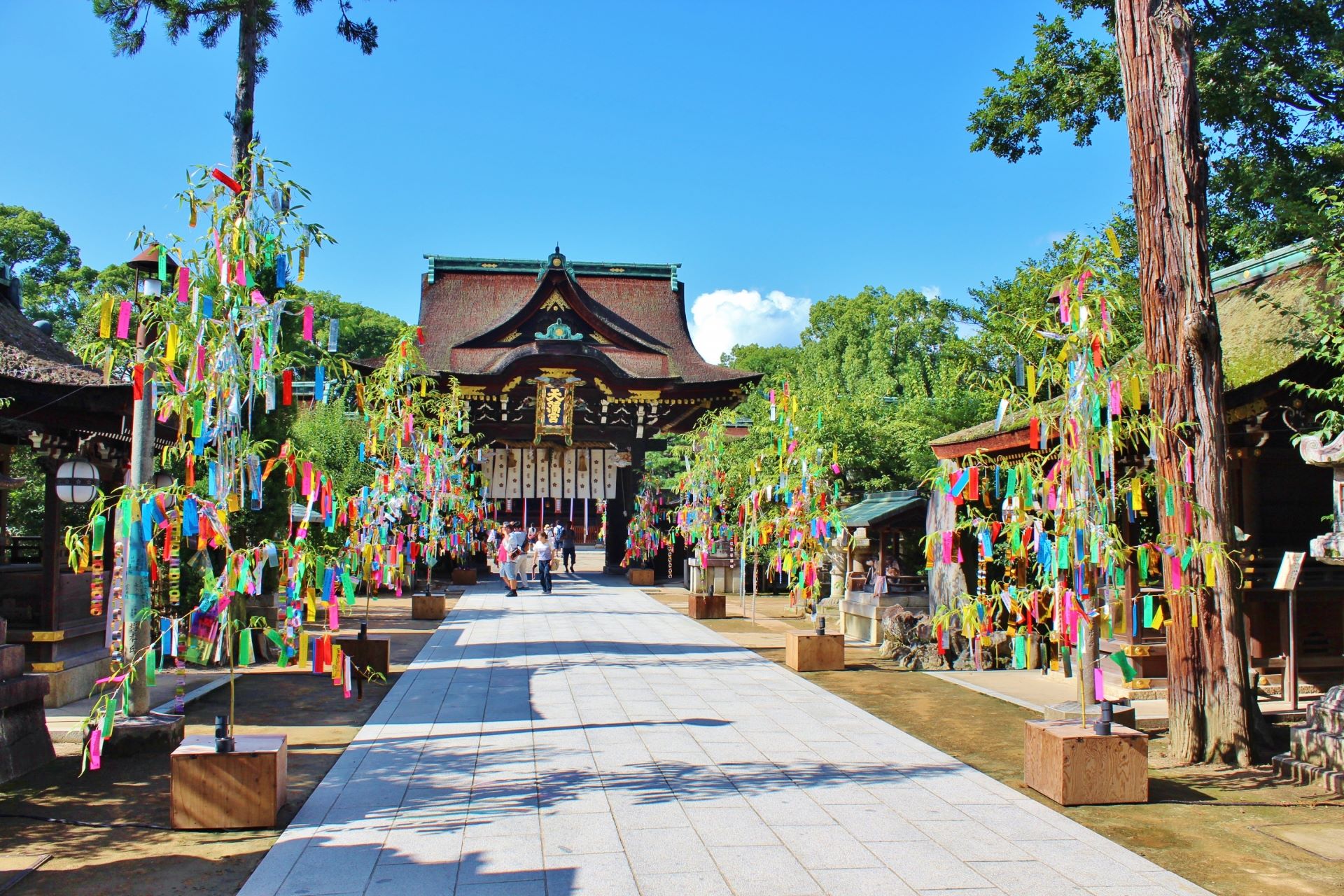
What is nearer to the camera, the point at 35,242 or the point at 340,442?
the point at 340,442

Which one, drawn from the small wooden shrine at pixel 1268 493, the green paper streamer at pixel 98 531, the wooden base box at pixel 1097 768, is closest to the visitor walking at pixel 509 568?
the small wooden shrine at pixel 1268 493

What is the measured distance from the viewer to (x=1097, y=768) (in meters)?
6.05

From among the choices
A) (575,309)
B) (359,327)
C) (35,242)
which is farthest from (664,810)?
(359,327)

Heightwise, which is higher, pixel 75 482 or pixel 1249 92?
pixel 1249 92

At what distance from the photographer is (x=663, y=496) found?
92.2 ft

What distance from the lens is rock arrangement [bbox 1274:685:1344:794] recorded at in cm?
637

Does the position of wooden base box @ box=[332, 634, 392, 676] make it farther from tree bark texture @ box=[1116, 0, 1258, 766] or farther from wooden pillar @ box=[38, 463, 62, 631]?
tree bark texture @ box=[1116, 0, 1258, 766]

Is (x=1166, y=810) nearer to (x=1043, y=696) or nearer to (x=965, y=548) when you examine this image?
(x=1043, y=696)

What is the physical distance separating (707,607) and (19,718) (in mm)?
12412

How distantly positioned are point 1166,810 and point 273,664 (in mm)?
9945

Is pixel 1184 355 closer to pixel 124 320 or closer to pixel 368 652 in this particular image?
pixel 124 320

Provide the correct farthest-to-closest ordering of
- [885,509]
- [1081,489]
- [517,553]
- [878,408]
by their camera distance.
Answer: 1. [517,553]
2. [878,408]
3. [885,509]
4. [1081,489]

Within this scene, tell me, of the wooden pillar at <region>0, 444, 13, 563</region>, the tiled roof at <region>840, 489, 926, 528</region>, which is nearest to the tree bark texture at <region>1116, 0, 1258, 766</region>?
the tiled roof at <region>840, 489, 926, 528</region>

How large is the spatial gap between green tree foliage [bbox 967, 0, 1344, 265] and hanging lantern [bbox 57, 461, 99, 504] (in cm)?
1340
